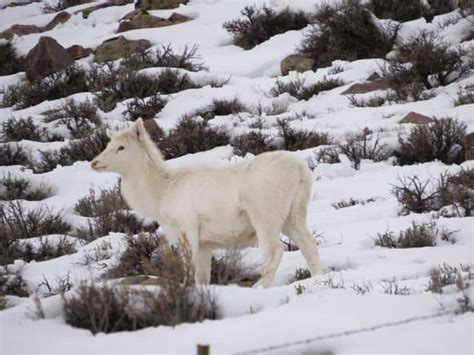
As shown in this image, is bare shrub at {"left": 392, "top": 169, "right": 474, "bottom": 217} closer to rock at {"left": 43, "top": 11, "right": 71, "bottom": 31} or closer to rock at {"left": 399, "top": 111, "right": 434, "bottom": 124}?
rock at {"left": 399, "top": 111, "right": 434, "bottom": 124}

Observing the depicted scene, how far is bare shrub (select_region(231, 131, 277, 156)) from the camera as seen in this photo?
39.2 ft

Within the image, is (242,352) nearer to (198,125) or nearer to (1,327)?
(1,327)

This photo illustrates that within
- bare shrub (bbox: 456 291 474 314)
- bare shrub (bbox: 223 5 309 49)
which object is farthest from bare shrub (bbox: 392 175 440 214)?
bare shrub (bbox: 223 5 309 49)

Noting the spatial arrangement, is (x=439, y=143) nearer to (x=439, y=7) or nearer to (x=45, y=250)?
A: (x=45, y=250)

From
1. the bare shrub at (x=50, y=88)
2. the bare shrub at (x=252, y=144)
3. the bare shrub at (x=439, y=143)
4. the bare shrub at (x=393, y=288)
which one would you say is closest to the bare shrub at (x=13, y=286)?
the bare shrub at (x=393, y=288)

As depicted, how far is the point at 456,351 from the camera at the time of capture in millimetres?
3924

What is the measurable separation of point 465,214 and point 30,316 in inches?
212

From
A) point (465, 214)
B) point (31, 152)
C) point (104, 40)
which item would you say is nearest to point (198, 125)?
point (31, 152)

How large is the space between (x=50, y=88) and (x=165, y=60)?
9.60 feet

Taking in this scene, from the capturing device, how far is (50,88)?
18.0 m

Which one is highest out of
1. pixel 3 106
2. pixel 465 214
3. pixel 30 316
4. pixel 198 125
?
pixel 30 316

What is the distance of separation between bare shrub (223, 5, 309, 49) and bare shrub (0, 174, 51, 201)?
9.30 meters

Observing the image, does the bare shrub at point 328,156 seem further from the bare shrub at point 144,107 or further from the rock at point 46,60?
the rock at point 46,60

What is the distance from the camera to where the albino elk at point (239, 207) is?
257 inches
